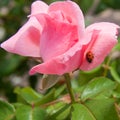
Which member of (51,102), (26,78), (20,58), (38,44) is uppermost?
(38,44)

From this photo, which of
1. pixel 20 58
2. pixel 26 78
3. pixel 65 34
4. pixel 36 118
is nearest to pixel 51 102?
pixel 36 118

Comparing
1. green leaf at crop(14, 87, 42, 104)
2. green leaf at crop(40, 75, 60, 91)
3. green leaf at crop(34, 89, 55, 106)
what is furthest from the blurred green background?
green leaf at crop(40, 75, 60, 91)

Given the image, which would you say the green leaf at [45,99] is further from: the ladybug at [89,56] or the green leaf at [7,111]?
the ladybug at [89,56]

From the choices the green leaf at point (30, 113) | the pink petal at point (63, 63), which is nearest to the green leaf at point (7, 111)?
the green leaf at point (30, 113)

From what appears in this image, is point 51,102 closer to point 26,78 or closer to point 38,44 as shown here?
point 38,44

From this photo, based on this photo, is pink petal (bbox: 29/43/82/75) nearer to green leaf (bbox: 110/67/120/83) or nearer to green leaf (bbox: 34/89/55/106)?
green leaf (bbox: 34/89/55/106)

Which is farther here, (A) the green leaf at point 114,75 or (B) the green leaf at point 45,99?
(A) the green leaf at point 114,75

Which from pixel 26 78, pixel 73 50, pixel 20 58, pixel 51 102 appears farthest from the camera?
pixel 26 78
